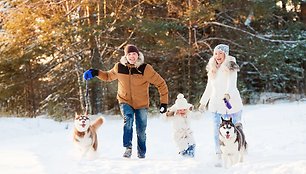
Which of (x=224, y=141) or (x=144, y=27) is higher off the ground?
(x=144, y=27)

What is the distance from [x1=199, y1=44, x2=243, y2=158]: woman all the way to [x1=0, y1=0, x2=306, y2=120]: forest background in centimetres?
716

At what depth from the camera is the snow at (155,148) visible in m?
5.66

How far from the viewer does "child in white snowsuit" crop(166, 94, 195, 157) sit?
24.0 ft

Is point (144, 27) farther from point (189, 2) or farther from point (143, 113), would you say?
point (143, 113)

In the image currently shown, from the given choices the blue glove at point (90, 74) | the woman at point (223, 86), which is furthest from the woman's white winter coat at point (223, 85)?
the blue glove at point (90, 74)

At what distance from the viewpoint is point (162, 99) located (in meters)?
7.43

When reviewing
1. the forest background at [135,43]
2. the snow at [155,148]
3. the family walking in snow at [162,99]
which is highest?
the forest background at [135,43]

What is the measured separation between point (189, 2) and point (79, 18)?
3.35m

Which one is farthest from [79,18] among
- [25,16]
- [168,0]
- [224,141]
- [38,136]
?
[224,141]

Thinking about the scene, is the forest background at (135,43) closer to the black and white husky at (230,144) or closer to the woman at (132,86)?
the woman at (132,86)

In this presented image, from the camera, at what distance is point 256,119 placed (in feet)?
37.8

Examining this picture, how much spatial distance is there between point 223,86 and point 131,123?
1484 mm

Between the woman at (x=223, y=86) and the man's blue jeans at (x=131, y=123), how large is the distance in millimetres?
941

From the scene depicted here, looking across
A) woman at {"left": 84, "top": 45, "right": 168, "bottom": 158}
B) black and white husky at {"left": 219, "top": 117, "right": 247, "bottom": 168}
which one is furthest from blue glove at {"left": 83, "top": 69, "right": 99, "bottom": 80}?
black and white husky at {"left": 219, "top": 117, "right": 247, "bottom": 168}
